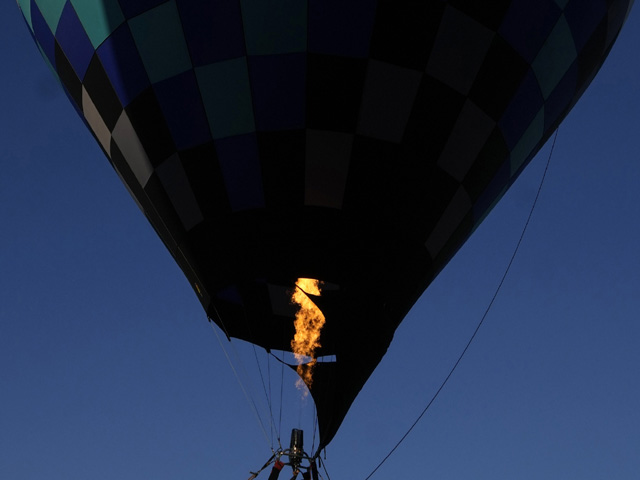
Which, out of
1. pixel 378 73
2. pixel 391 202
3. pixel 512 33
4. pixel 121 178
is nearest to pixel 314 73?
pixel 378 73

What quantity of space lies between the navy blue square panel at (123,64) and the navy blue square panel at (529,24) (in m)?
2.82

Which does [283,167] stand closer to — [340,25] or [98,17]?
[340,25]

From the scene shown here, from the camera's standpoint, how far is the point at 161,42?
749cm

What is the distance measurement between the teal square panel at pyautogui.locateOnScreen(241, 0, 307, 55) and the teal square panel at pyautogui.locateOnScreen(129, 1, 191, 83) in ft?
1.77

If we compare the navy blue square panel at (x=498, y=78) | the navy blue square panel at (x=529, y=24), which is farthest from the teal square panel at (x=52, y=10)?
the navy blue square panel at (x=529, y=24)

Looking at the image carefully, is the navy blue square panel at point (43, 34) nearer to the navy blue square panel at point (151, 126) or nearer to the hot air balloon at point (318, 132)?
the hot air balloon at point (318, 132)

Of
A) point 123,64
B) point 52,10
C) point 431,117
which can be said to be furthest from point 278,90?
point 52,10

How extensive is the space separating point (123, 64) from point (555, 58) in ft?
11.5

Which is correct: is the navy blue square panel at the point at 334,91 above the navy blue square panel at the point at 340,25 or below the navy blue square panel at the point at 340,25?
below

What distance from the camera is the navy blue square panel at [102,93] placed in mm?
7918

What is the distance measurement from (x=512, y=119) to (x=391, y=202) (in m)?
1.34

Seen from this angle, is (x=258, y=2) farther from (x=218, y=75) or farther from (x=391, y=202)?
(x=391, y=202)

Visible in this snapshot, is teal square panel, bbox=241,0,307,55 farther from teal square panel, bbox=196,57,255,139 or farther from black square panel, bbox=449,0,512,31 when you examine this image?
black square panel, bbox=449,0,512,31

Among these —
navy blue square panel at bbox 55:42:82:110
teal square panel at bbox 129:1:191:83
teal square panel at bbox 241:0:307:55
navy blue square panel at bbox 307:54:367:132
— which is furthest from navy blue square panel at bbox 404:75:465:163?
navy blue square panel at bbox 55:42:82:110
